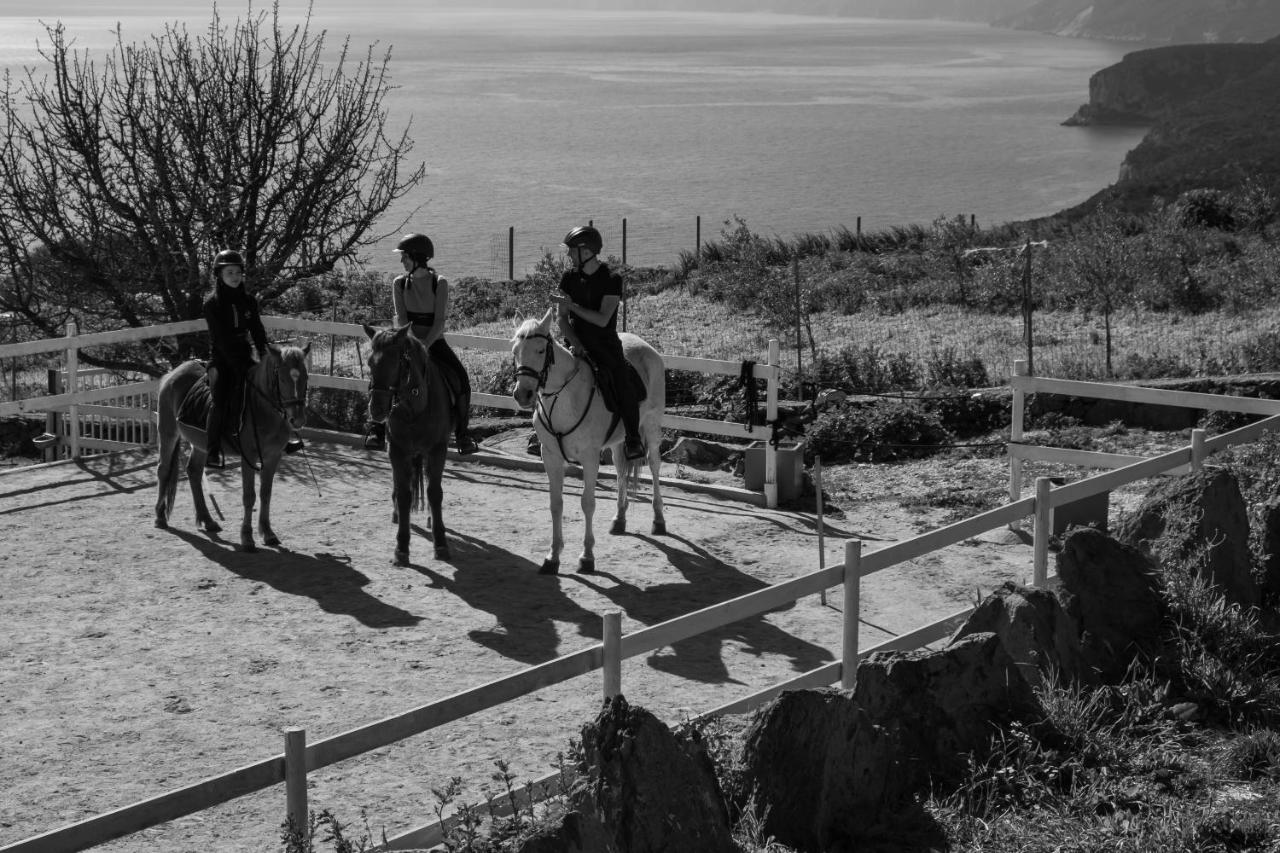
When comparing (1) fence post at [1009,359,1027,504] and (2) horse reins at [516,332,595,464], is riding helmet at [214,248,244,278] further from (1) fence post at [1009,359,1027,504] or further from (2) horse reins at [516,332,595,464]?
(1) fence post at [1009,359,1027,504]

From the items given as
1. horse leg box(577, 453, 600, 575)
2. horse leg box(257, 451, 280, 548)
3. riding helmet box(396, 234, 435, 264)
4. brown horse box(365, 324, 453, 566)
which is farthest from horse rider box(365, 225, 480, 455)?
horse leg box(577, 453, 600, 575)

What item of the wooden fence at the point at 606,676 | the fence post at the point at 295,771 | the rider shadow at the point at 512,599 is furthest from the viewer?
the rider shadow at the point at 512,599

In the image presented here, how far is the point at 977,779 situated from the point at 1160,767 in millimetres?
1025

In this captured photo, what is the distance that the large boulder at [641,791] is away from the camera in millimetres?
5668

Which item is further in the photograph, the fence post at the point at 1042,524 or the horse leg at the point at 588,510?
the horse leg at the point at 588,510

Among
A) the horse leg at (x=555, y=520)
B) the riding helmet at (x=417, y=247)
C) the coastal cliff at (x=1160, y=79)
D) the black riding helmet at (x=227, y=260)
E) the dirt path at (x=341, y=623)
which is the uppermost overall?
the coastal cliff at (x=1160, y=79)

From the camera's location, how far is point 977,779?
23.5 feet

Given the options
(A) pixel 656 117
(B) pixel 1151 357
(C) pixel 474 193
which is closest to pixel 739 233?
(B) pixel 1151 357

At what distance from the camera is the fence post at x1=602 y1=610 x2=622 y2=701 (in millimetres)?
6629

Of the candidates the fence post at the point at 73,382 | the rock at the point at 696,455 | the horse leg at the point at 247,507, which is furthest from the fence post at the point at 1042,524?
the fence post at the point at 73,382

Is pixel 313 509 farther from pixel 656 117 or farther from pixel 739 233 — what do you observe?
pixel 656 117

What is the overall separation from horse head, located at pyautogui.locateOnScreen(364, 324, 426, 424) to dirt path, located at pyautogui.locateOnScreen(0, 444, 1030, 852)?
1402mm

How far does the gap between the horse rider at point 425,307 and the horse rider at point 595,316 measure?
50.8 inches

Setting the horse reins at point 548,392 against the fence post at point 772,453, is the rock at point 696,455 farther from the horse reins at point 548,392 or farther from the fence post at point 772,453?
the horse reins at point 548,392
